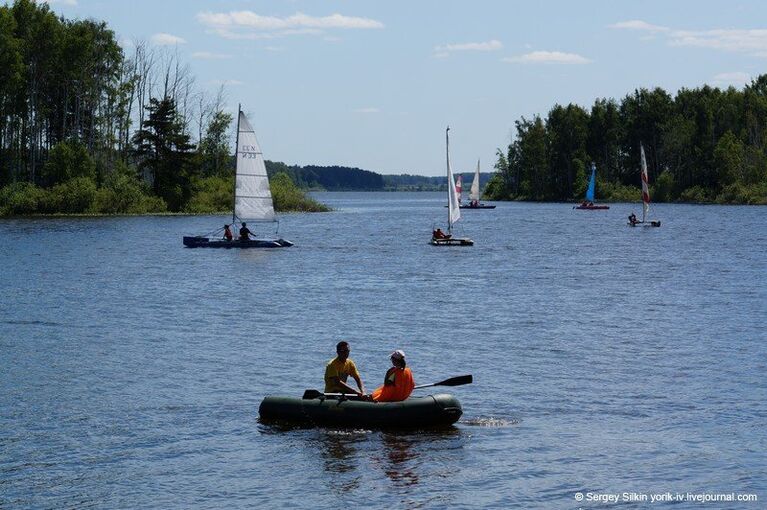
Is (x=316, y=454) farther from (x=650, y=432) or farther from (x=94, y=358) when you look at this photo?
(x=94, y=358)

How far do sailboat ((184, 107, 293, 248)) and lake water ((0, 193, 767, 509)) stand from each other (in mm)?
9160

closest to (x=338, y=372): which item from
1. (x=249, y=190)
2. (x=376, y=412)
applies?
(x=376, y=412)

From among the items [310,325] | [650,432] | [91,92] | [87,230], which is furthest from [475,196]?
[650,432]

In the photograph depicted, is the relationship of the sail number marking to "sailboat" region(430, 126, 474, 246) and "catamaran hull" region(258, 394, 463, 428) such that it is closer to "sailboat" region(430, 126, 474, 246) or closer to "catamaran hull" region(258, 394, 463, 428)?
"sailboat" region(430, 126, 474, 246)

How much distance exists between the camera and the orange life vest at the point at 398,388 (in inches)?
1098

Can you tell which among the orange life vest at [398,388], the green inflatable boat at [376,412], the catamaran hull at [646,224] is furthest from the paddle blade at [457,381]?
the catamaran hull at [646,224]

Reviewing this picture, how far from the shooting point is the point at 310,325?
47094 mm

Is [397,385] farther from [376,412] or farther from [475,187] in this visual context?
[475,187]

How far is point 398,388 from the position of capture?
27.9 meters

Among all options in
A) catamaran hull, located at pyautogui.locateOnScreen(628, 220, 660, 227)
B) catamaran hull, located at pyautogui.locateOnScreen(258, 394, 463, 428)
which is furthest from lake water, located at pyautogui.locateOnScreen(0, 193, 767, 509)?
catamaran hull, located at pyautogui.locateOnScreen(628, 220, 660, 227)

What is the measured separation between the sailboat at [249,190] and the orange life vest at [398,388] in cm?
5727

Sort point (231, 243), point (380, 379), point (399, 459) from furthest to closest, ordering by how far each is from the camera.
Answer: point (231, 243)
point (380, 379)
point (399, 459)

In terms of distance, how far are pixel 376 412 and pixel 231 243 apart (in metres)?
57.8

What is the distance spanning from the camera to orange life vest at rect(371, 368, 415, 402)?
2789 centimetres
